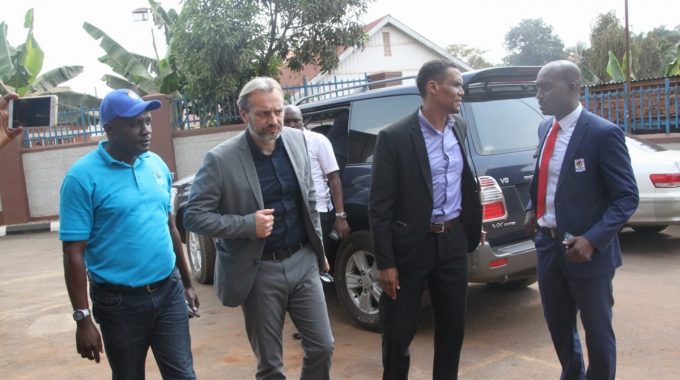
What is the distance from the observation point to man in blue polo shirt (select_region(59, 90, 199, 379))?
274cm

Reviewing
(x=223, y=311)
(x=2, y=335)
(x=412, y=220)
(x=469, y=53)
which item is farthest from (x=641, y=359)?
(x=469, y=53)

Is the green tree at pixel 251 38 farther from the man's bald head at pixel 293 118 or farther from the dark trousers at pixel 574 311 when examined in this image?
the dark trousers at pixel 574 311

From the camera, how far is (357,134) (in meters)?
5.30

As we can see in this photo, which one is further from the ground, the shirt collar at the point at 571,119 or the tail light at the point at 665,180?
the shirt collar at the point at 571,119

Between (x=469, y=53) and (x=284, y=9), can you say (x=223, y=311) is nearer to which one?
(x=284, y=9)

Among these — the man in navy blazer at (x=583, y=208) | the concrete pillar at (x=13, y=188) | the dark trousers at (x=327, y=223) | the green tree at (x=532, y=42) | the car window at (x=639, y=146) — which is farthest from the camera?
the green tree at (x=532, y=42)

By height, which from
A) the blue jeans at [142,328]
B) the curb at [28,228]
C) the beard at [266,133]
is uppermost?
the beard at [266,133]

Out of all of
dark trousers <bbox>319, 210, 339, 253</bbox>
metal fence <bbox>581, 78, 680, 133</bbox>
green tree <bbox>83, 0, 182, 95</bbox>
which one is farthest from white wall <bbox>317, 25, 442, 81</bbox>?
dark trousers <bbox>319, 210, 339, 253</bbox>

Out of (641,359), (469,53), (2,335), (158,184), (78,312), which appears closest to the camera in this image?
(78,312)

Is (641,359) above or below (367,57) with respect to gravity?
below

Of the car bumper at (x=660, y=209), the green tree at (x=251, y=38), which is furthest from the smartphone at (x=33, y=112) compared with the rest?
the green tree at (x=251, y=38)

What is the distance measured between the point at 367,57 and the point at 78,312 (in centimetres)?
2834

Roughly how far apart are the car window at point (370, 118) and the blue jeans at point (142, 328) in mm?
2459

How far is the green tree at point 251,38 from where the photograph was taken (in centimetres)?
1246
